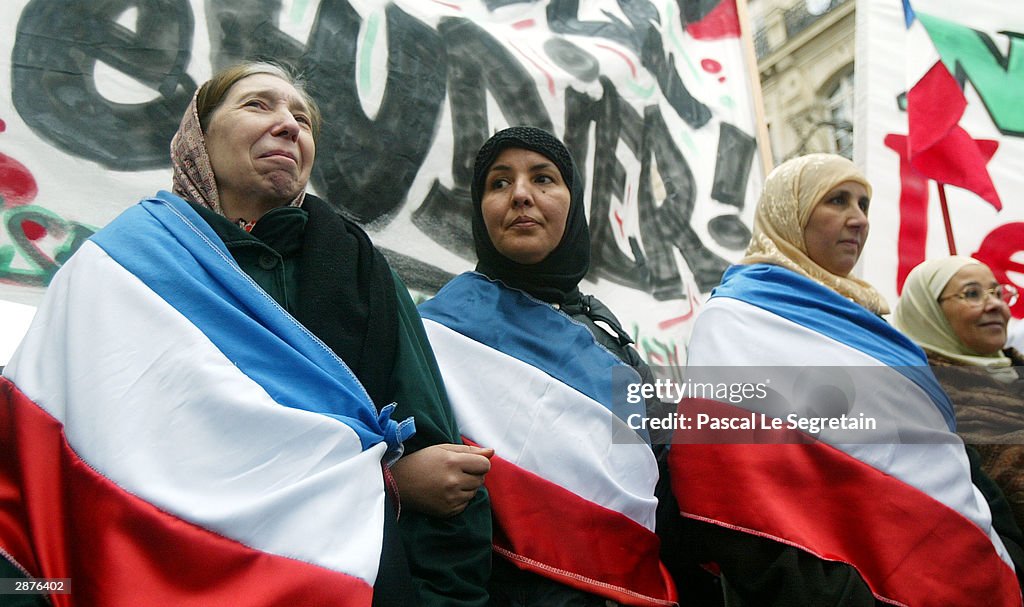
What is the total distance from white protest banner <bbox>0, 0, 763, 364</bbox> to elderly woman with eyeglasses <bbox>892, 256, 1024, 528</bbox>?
0.82m

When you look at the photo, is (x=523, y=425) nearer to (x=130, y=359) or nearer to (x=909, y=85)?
(x=130, y=359)

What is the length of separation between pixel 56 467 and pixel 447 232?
1735 millimetres

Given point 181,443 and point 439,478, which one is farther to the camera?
point 439,478

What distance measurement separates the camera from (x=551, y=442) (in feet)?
5.92

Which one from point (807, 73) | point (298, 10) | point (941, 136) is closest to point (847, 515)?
point (298, 10)

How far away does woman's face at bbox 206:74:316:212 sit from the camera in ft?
5.36

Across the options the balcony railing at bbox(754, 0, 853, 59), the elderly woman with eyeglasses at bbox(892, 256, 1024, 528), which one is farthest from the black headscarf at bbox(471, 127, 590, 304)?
the balcony railing at bbox(754, 0, 853, 59)

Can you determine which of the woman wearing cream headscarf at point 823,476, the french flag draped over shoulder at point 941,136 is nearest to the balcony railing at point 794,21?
the french flag draped over shoulder at point 941,136

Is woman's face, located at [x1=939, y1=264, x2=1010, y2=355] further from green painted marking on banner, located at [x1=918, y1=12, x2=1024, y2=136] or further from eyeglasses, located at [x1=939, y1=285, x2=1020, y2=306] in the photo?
green painted marking on banner, located at [x1=918, y1=12, x2=1024, y2=136]

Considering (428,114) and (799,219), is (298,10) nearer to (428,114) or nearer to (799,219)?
(428,114)

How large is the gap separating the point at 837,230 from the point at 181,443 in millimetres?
1870

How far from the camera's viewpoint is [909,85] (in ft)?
13.1

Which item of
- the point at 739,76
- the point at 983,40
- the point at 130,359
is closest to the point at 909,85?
the point at 983,40

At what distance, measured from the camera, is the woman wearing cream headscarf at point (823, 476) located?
1789mm
